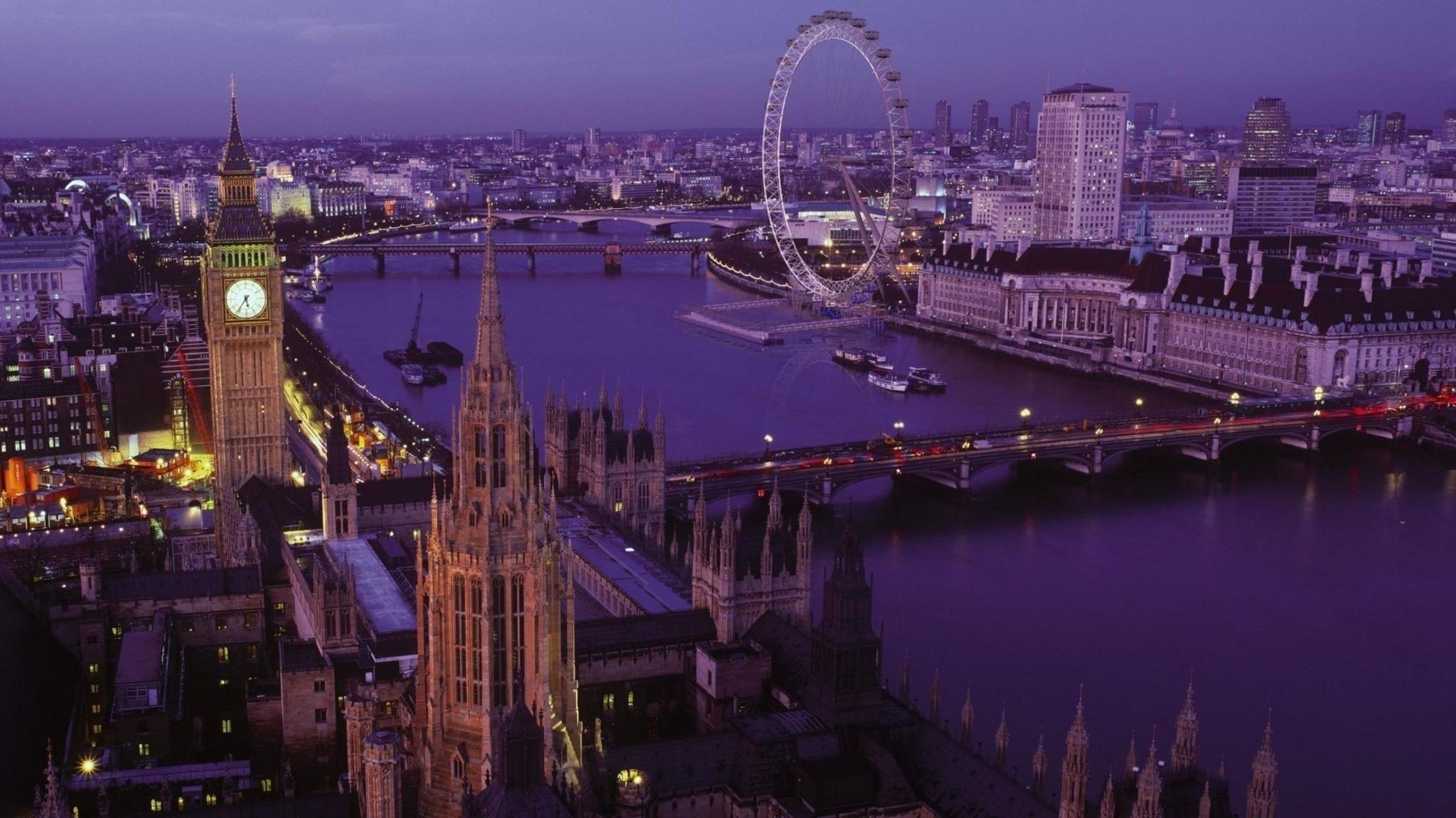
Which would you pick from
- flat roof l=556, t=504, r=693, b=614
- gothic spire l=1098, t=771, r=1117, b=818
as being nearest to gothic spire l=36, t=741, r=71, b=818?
flat roof l=556, t=504, r=693, b=614

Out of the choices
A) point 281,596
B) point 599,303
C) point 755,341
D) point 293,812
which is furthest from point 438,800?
point 599,303

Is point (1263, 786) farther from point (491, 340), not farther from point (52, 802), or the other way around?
point (52, 802)

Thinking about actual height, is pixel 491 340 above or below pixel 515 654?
above

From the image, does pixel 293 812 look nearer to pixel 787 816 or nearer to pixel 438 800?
pixel 438 800

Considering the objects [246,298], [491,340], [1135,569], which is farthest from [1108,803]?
[246,298]

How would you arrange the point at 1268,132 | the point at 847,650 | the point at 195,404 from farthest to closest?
the point at 1268,132, the point at 195,404, the point at 847,650

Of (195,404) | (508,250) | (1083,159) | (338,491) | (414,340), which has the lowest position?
(414,340)

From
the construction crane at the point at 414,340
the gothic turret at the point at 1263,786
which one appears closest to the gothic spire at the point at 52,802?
the gothic turret at the point at 1263,786
